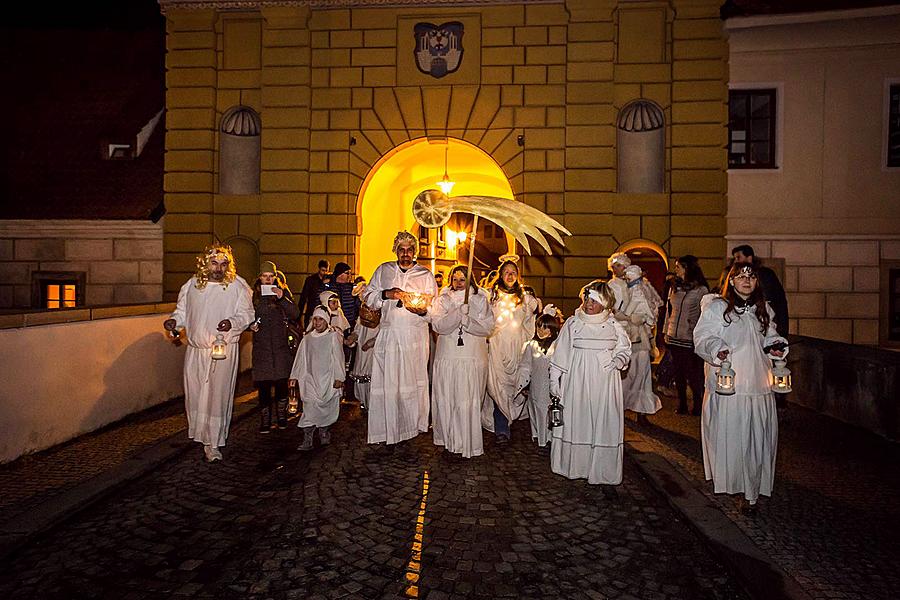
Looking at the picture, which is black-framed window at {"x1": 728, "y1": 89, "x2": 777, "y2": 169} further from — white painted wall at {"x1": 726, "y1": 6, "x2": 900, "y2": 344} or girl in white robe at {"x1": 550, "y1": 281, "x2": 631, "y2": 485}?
girl in white robe at {"x1": 550, "y1": 281, "x2": 631, "y2": 485}

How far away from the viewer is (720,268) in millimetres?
13672

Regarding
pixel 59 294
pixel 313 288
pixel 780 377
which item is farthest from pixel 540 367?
pixel 59 294

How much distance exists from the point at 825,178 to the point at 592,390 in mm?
10710

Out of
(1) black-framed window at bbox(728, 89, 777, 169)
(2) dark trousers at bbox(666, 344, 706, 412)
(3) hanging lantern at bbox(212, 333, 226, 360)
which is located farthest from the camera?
(1) black-framed window at bbox(728, 89, 777, 169)

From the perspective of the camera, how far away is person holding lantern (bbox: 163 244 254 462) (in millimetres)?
6934

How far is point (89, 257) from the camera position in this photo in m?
15.1

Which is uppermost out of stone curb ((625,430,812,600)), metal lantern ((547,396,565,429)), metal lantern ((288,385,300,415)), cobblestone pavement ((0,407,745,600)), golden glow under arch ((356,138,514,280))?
golden glow under arch ((356,138,514,280))

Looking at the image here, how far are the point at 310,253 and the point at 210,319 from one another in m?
7.44

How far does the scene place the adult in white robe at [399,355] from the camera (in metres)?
7.33

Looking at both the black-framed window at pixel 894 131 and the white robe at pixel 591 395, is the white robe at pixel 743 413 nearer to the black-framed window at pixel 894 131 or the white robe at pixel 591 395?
the white robe at pixel 591 395

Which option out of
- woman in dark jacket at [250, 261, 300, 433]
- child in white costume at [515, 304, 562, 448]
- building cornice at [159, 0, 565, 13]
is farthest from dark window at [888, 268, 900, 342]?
woman in dark jacket at [250, 261, 300, 433]

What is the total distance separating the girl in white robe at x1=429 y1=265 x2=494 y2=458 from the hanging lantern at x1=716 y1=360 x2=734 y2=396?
8.26 ft

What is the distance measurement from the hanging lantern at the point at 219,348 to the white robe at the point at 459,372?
2.24 metres

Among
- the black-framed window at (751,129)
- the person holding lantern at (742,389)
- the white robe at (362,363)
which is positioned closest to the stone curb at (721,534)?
the person holding lantern at (742,389)
